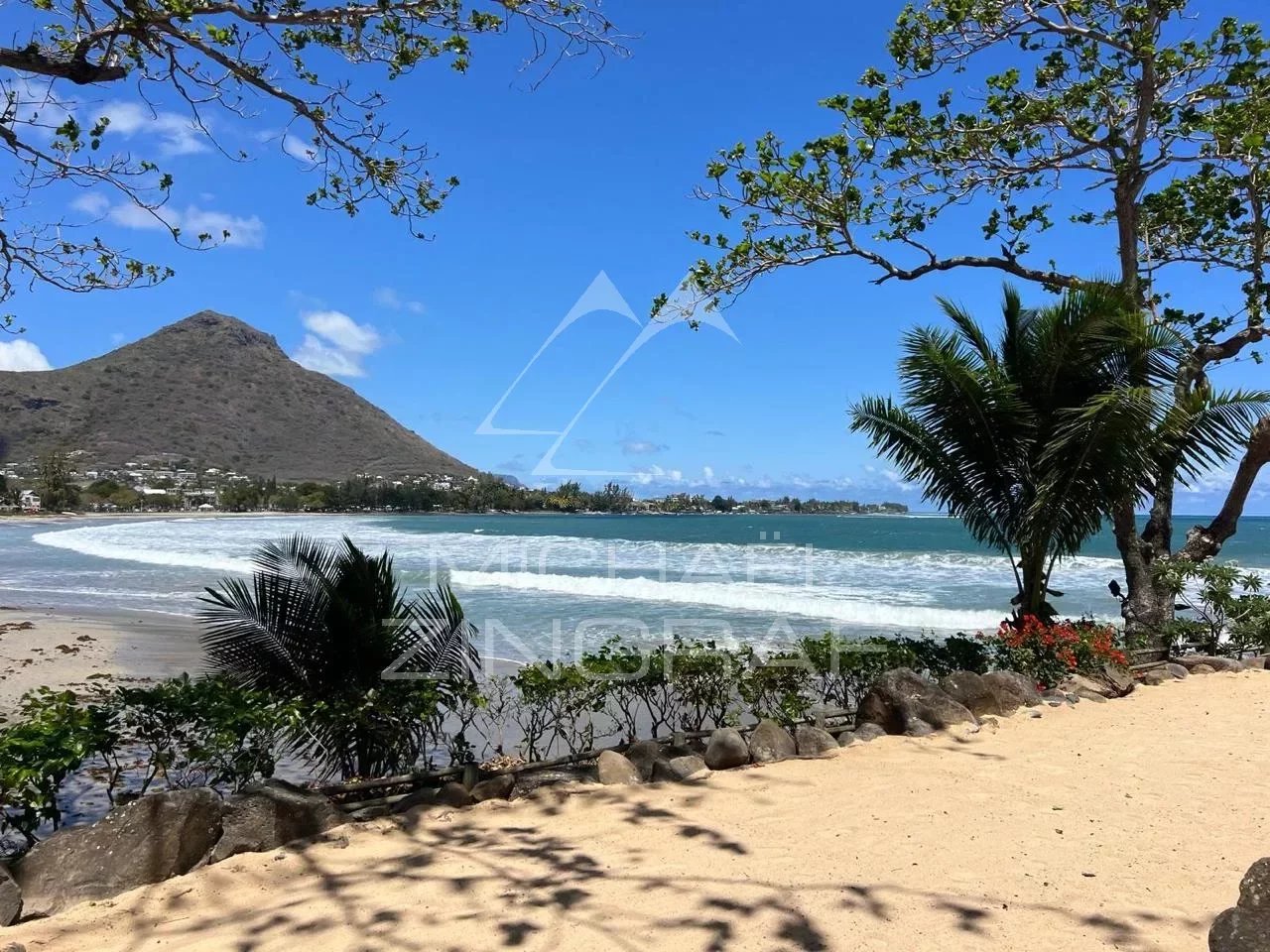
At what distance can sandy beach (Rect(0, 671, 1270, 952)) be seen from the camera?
295 cm

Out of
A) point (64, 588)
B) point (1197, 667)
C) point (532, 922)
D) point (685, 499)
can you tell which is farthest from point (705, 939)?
point (685, 499)

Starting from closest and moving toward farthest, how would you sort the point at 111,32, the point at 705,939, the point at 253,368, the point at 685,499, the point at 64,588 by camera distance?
1. the point at 705,939
2. the point at 111,32
3. the point at 64,588
4. the point at 685,499
5. the point at 253,368

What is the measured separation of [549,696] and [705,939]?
7.76 feet

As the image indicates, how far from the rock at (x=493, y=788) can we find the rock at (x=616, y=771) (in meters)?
0.54

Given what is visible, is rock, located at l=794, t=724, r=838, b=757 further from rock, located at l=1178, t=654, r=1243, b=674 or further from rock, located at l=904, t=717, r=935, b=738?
rock, located at l=1178, t=654, r=1243, b=674

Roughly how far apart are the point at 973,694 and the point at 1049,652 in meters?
1.26

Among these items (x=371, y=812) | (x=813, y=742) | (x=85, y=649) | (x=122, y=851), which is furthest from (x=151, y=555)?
(x=813, y=742)

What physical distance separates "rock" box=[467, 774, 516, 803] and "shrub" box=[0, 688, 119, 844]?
173 cm

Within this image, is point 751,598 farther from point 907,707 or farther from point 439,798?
point 439,798

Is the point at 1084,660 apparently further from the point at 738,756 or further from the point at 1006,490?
the point at 738,756

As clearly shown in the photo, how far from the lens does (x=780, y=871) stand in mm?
3484

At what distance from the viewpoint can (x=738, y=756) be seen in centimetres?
499

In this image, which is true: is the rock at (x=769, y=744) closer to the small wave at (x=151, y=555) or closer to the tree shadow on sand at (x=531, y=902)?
the tree shadow on sand at (x=531, y=902)

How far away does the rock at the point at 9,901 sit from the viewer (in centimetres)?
304
